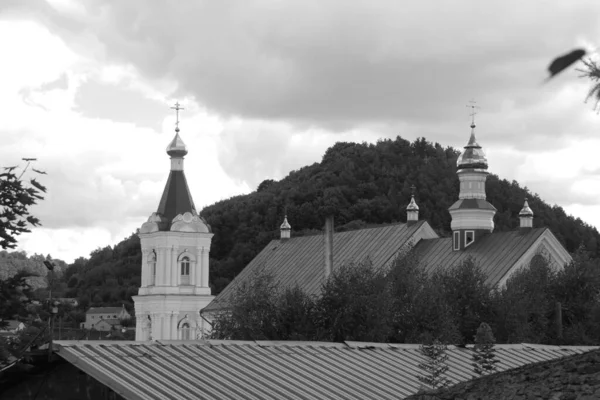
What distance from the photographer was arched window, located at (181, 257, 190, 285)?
7644 centimetres

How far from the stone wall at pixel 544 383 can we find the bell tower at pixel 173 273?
2481 inches

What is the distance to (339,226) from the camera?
114 meters

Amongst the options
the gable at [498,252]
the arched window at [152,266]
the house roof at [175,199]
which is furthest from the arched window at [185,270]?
→ the gable at [498,252]

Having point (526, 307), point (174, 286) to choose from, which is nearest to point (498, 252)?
point (526, 307)

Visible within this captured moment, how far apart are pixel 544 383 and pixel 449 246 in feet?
162

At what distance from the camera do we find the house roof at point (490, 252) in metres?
54.3

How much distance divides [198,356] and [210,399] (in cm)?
280

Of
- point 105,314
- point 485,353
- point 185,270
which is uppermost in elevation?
point 185,270

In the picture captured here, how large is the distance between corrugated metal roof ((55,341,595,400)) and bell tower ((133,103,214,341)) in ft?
167

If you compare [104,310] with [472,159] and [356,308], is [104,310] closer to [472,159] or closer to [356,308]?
[472,159]

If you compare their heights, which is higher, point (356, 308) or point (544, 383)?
point (356, 308)

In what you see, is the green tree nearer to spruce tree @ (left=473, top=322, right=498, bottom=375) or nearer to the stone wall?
spruce tree @ (left=473, top=322, right=498, bottom=375)

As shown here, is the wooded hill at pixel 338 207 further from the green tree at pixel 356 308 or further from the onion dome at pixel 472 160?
the green tree at pixel 356 308

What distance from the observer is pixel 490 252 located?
56.5 m
